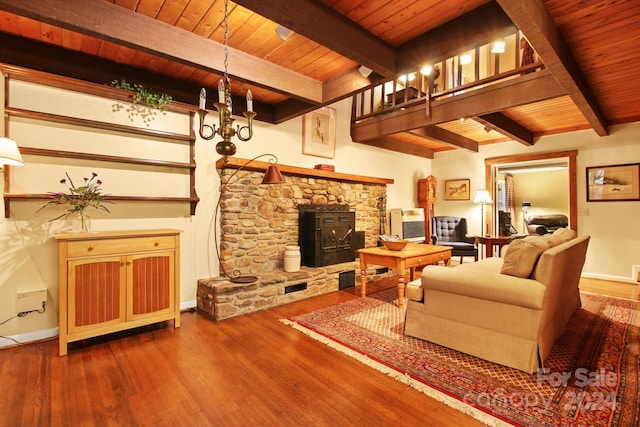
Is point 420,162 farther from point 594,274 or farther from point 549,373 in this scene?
point 549,373

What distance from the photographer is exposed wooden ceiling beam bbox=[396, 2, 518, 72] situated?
7.02 ft

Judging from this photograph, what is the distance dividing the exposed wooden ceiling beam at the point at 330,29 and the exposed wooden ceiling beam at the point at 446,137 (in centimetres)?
234

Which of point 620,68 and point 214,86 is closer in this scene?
point 620,68

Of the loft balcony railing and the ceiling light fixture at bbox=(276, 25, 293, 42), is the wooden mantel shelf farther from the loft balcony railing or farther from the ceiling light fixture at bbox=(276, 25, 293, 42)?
the ceiling light fixture at bbox=(276, 25, 293, 42)

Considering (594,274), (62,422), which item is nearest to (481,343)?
(62,422)

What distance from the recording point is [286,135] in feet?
14.4

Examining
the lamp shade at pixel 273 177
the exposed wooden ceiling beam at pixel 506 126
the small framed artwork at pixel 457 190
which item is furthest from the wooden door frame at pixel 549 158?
the lamp shade at pixel 273 177

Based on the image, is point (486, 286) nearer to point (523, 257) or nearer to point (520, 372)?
point (523, 257)

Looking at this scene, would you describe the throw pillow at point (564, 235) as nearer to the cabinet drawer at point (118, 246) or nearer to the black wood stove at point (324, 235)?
the black wood stove at point (324, 235)

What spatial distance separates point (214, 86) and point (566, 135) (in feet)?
18.9

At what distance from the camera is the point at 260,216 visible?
12.9 ft

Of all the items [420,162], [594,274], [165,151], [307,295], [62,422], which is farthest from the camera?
[420,162]

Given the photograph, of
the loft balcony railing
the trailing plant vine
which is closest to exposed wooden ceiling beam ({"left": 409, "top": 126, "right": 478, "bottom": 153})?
the loft balcony railing

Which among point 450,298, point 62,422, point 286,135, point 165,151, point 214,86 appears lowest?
point 62,422
